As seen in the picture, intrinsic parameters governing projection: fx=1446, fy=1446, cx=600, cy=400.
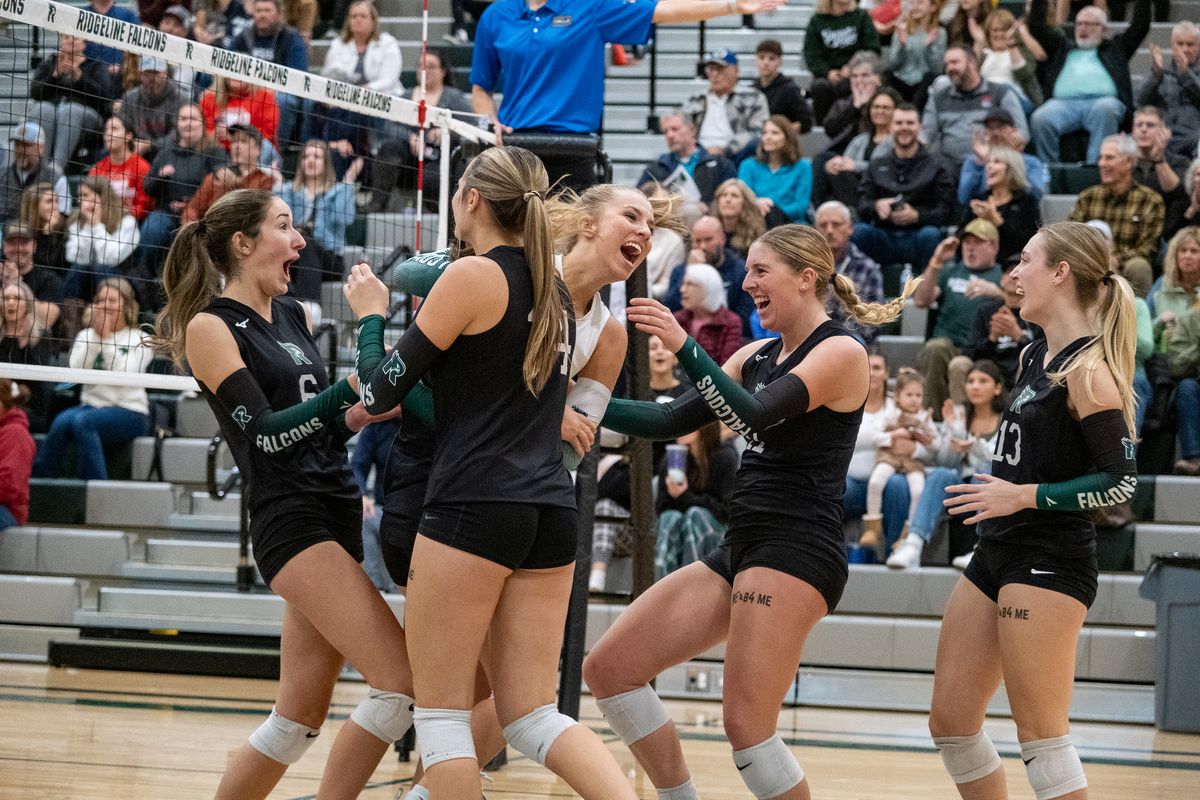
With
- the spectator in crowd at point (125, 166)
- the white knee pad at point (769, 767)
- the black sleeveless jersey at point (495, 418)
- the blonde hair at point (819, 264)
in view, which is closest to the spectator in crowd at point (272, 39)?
the spectator in crowd at point (125, 166)

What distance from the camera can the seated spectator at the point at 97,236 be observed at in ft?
30.9

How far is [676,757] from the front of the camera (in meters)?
4.19

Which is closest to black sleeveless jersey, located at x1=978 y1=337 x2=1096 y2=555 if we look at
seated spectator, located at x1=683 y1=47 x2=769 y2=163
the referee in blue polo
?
the referee in blue polo

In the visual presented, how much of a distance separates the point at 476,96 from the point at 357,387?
10.2 ft

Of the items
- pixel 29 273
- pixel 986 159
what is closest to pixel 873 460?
pixel 986 159

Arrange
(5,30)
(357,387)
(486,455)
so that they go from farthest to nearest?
(5,30) → (357,387) → (486,455)

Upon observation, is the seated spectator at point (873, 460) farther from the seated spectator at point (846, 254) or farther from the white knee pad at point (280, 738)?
the white knee pad at point (280, 738)

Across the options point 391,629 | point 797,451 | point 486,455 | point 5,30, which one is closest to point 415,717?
point 391,629

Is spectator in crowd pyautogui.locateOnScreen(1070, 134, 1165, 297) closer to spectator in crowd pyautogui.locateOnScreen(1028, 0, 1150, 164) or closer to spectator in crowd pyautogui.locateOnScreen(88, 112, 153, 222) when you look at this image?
spectator in crowd pyautogui.locateOnScreen(1028, 0, 1150, 164)

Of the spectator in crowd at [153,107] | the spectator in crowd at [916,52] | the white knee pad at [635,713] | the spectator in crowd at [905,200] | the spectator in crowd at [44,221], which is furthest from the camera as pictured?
the spectator in crowd at [916,52]

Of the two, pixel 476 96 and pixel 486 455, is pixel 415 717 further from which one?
pixel 476 96

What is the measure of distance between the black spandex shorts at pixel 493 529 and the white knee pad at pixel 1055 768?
1546mm

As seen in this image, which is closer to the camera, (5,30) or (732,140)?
(732,140)

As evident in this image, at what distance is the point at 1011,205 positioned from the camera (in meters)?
10.0
